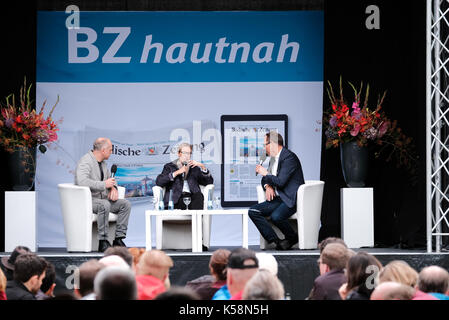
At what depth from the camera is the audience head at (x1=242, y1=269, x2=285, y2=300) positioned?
2.70 m

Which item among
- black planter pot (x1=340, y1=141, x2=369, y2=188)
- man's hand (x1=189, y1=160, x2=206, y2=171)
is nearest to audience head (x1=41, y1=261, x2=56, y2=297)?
man's hand (x1=189, y1=160, x2=206, y2=171)

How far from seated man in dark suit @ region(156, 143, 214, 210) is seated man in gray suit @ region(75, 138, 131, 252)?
1.62 feet

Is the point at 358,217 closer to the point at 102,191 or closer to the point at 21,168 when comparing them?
the point at 102,191

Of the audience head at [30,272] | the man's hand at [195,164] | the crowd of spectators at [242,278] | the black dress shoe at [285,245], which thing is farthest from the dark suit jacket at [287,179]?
the audience head at [30,272]

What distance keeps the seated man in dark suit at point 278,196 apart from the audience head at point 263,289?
4.56m

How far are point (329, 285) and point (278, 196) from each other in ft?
11.6

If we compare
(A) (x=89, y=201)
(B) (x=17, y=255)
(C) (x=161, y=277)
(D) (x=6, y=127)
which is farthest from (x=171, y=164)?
(C) (x=161, y=277)

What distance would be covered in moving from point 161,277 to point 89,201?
12.1ft

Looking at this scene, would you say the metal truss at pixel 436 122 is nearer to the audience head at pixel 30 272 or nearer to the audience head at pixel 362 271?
the audience head at pixel 362 271

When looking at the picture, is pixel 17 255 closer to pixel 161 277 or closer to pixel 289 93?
pixel 161 277

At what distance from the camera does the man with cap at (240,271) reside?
3324 millimetres

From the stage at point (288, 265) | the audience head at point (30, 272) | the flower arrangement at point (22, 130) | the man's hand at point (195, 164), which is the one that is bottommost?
the stage at point (288, 265)

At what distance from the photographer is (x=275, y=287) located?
272 cm

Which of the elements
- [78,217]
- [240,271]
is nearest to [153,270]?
[240,271]
